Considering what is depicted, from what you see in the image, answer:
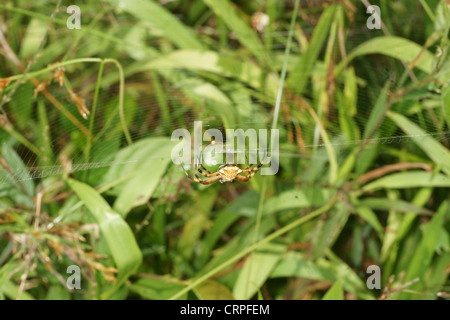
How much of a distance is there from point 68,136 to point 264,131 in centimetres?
48

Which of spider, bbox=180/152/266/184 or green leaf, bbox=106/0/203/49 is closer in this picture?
spider, bbox=180/152/266/184

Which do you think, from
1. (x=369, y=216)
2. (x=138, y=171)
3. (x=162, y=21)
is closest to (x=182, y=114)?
(x=138, y=171)

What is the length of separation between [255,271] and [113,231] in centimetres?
34

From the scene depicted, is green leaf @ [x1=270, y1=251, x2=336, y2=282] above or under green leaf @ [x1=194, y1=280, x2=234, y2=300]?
above

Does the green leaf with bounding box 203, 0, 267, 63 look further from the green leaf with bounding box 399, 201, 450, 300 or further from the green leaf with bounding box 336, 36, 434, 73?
the green leaf with bounding box 399, 201, 450, 300

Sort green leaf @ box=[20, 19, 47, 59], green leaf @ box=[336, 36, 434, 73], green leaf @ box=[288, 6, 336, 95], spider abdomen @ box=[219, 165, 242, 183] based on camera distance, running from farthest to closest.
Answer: green leaf @ box=[20, 19, 47, 59]
green leaf @ box=[288, 6, 336, 95]
green leaf @ box=[336, 36, 434, 73]
spider abdomen @ box=[219, 165, 242, 183]

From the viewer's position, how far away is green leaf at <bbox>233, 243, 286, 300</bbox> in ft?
3.18

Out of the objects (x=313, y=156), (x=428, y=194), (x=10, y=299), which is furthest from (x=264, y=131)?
(x=10, y=299)

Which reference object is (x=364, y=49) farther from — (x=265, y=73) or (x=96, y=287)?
(x=96, y=287)

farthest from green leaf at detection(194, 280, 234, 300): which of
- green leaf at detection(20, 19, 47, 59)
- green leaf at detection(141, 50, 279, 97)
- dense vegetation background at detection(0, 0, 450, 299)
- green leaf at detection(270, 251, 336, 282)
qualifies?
green leaf at detection(20, 19, 47, 59)

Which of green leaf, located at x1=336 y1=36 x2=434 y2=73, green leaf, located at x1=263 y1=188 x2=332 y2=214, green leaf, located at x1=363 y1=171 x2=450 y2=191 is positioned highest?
green leaf, located at x1=336 y1=36 x2=434 y2=73

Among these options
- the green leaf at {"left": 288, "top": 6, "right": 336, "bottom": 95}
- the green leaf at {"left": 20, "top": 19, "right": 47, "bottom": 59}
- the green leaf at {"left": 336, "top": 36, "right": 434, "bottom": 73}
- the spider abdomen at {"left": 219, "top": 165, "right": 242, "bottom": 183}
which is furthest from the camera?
the green leaf at {"left": 20, "top": 19, "right": 47, "bottom": 59}

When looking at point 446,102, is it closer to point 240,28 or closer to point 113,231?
point 240,28

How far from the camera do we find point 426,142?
0.96 m
